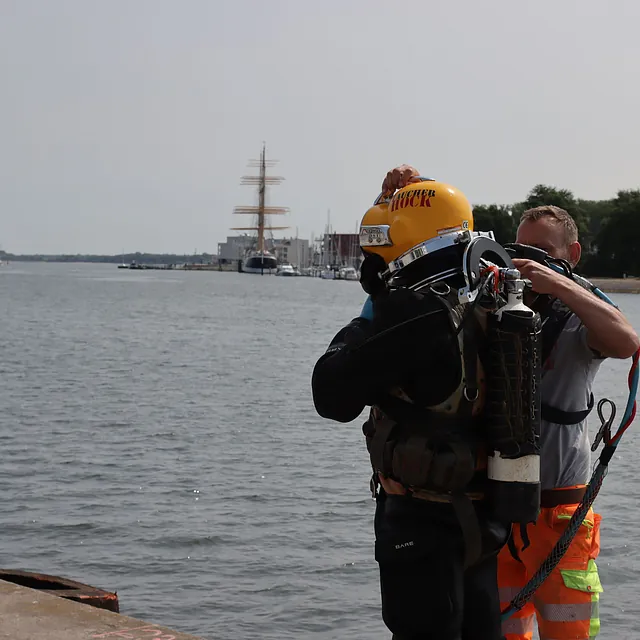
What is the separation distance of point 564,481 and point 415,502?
103 centimetres

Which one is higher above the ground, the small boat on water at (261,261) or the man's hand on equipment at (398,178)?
the small boat on water at (261,261)

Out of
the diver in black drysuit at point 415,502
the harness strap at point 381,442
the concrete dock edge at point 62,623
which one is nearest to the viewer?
the diver in black drysuit at point 415,502

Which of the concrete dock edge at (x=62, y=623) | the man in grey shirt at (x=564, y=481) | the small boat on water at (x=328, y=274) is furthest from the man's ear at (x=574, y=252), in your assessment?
the small boat on water at (x=328, y=274)

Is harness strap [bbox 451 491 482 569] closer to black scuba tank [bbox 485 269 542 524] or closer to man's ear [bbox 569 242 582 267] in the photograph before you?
black scuba tank [bbox 485 269 542 524]

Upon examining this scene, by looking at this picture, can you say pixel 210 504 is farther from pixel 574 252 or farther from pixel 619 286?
pixel 619 286

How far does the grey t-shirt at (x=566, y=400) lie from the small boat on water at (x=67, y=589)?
294 cm

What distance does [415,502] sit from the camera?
3.60 metres

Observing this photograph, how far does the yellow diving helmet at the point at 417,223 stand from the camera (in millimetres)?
3684

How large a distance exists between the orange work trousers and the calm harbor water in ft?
12.7

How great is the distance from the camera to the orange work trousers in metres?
4.28

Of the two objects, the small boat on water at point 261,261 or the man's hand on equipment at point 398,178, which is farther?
the small boat on water at point 261,261

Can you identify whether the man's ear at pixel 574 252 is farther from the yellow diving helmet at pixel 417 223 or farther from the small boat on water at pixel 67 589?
the small boat on water at pixel 67 589

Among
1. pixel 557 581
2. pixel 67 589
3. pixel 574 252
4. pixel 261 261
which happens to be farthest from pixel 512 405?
pixel 261 261

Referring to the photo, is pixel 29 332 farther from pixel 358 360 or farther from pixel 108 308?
pixel 358 360
